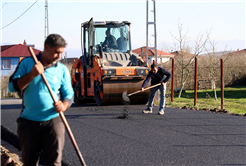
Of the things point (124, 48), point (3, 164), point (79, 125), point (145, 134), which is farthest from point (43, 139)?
point (124, 48)

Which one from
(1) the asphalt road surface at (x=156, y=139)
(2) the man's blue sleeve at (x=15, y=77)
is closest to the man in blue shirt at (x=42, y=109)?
(2) the man's blue sleeve at (x=15, y=77)

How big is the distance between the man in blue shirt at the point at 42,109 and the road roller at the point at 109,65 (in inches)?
316

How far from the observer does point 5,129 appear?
808 centimetres

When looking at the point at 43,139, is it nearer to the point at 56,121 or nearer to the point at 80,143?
the point at 56,121

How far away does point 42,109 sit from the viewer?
321 centimetres

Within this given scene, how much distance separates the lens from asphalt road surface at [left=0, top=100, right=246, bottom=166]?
16.6 feet

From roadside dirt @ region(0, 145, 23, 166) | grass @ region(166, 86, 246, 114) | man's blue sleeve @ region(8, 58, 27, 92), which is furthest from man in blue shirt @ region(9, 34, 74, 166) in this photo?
grass @ region(166, 86, 246, 114)

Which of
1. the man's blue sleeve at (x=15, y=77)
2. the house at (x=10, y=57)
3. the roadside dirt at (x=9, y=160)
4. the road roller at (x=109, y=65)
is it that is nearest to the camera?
the man's blue sleeve at (x=15, y=77)

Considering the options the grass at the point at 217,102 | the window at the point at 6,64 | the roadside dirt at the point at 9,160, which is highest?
the window at the point at 6,64

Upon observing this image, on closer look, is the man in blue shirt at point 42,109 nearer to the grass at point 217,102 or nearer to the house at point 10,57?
the grass at point 217,102

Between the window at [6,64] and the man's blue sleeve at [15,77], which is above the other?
the window at [6,64]

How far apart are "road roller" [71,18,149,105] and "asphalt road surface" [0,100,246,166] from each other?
166cm

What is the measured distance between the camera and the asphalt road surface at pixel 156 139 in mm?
5070

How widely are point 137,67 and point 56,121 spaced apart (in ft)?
28.1
